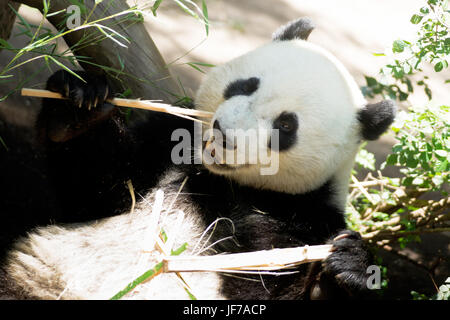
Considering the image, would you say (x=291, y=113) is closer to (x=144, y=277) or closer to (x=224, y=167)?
(x=224, y=167)

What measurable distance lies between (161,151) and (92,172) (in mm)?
422

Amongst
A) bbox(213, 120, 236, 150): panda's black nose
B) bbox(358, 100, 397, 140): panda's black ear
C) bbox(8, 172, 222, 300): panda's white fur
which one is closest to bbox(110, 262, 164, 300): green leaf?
bbox(8, 172, 222, 300): panda's white fur

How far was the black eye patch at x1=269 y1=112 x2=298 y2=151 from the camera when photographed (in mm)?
2723

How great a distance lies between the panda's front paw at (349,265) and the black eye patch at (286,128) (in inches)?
21.6

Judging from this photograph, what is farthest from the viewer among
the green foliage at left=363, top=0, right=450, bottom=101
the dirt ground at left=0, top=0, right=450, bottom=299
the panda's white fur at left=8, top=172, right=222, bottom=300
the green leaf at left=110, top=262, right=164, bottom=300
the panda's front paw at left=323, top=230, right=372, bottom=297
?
the dirt ground at left=0, top=0, right=450, bottom=299

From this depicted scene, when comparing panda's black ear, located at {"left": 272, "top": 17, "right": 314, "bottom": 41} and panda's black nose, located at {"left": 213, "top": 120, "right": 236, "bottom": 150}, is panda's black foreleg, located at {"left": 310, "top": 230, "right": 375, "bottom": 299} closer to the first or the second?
panda's black nose, located at {"left": 213, "top": 120, "right": 236, "bottom": 150}

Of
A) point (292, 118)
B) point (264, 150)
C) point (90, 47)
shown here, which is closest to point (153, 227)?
point (264, 150)

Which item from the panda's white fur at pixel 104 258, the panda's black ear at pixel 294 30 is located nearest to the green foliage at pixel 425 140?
the panda's black ear at pixel 294 30

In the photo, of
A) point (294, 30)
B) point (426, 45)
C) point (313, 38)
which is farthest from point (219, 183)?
point (313, 38)

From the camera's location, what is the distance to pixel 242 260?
7.87ft

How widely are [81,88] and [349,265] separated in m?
1.66

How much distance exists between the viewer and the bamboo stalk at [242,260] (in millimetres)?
2246

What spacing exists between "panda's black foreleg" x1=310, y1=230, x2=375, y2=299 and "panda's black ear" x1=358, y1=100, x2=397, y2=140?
58cm

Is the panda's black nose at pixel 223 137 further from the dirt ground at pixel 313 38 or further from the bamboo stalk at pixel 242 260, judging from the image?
the dirt ground at pixel 313 38
